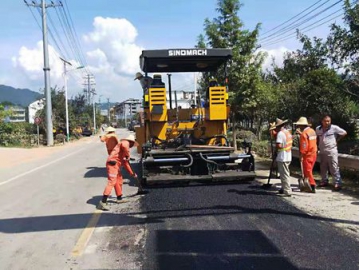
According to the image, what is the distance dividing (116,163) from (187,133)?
3.08 meters

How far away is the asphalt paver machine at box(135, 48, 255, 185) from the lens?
8.88m

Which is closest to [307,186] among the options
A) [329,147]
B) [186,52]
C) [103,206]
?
[329,147]

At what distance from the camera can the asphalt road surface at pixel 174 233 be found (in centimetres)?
450

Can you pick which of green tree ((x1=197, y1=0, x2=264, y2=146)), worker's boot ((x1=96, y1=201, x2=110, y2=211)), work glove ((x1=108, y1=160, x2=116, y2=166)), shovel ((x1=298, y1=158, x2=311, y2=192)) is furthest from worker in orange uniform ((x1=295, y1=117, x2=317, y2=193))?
green tree ((x1=197, y1=0, x2=264, y2=146))

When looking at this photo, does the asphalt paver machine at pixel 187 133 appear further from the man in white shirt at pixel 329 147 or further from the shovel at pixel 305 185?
the man in white shirt at pixel 329 147

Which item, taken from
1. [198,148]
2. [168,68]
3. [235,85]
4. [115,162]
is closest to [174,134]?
[198,148]

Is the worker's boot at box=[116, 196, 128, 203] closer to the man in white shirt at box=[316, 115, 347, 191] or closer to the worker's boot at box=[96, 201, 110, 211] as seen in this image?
the worker's boot at box=[96, 201, 110, 211]

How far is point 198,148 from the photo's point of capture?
30.5 feet

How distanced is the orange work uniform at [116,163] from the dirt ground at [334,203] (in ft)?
10.1

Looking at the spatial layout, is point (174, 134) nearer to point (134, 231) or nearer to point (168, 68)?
point (168, 68)

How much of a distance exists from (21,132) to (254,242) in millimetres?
33393

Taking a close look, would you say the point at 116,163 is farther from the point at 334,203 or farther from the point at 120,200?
the point at 334,203

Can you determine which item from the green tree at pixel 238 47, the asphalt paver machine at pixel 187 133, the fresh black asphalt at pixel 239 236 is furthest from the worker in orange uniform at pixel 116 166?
the green tree at pixel 238 47

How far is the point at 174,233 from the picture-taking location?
5500mm
